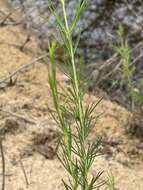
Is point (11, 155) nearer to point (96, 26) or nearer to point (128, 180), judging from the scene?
point (128, 180)

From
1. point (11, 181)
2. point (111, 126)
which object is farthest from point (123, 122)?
point (11, 181)

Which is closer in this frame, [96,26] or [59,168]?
[59,168]

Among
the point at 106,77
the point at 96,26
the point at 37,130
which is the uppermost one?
the point at 96,26

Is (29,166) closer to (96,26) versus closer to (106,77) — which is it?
(106,77)

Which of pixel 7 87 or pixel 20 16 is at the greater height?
pixel 20 16

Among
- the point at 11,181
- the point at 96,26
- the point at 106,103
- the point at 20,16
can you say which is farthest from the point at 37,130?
the point at 20,16

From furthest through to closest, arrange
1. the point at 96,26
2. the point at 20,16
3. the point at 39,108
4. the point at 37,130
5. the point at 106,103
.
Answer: the point at 20,16, the point at 96,26, the point at 106,103, the point at 39,108, the point at 37,130

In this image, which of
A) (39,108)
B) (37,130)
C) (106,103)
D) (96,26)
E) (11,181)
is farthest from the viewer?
(96,26)
